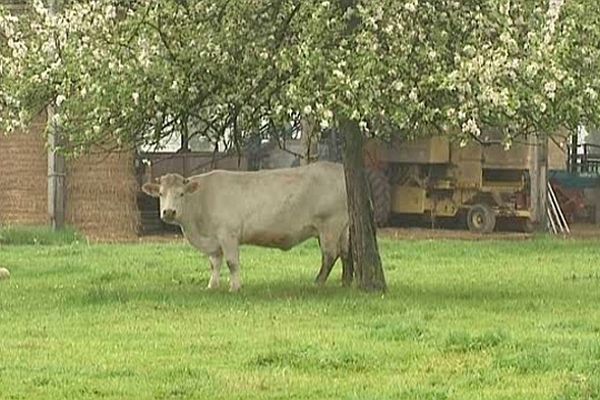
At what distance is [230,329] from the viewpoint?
48.2 feet

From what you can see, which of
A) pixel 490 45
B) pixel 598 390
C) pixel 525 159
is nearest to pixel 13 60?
pixel 490 45

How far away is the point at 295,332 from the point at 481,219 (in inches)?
667

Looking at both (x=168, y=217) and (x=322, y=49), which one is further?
(x=168, y=217)

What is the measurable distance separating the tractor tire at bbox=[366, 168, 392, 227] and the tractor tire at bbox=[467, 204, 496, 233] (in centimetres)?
167

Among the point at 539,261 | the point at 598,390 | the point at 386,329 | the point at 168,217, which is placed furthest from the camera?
the point at 539,261

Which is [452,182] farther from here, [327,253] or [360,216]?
[360,216]

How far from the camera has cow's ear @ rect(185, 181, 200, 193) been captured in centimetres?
1875

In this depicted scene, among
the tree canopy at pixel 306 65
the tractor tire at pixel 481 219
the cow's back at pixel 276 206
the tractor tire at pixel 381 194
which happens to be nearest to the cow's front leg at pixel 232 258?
the cow's back at pixel 276 206

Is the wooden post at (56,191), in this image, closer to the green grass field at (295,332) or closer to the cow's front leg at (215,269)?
the green grass field at (295,332)

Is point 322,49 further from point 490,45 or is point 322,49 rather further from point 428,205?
point 428,205

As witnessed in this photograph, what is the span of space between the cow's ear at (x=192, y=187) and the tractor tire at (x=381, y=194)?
12.6 metres

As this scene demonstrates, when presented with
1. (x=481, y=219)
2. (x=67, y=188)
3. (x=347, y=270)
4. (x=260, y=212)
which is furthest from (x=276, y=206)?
(x=481, y=219)

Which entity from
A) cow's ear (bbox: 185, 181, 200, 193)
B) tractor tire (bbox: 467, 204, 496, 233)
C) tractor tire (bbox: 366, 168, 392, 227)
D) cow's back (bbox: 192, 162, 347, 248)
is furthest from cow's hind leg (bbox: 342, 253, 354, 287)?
tractor tire (bbox: 366, 168, 392, 227)

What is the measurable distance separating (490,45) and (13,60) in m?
4.87
